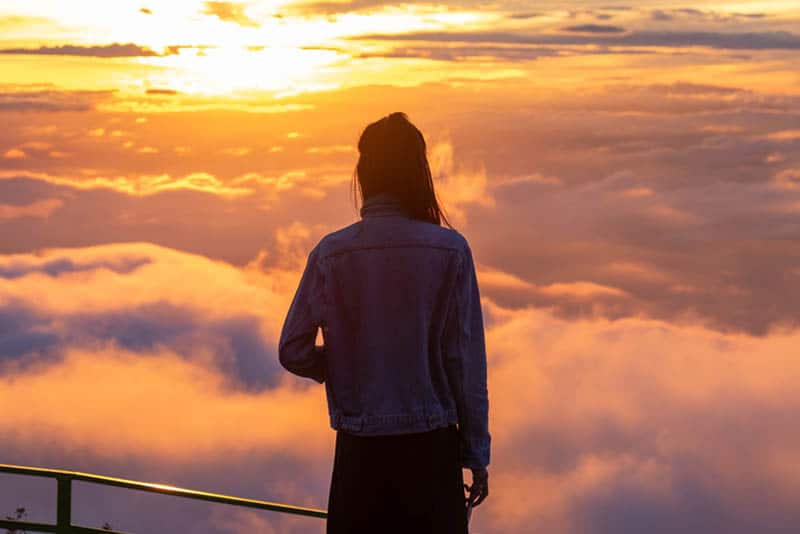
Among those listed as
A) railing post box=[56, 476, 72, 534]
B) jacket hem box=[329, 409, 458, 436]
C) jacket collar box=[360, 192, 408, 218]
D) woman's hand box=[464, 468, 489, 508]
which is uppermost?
jacket collar box=[360, 192, 408, 218]

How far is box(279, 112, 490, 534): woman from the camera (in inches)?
141

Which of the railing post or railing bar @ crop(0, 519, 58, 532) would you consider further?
the railing post

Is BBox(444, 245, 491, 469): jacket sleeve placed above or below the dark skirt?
above

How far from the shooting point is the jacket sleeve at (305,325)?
11.9 feet

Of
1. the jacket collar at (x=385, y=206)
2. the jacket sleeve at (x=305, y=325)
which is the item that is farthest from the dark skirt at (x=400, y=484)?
the jacket collar at (x=385, y=206)

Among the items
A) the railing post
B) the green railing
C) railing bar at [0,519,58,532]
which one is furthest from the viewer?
the railing post

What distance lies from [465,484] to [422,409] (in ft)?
0.92

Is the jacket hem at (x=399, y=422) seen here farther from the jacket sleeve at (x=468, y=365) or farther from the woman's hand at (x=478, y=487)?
the woman's hand at (x=478, y=487)

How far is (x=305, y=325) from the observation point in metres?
3.66

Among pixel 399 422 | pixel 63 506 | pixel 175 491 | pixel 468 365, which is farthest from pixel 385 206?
pixel 63 506

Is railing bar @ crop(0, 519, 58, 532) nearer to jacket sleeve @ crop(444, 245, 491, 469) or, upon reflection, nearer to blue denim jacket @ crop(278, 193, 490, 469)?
blue denim jacket @ crop(278, 193, 490, 469)

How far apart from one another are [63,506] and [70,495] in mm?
76

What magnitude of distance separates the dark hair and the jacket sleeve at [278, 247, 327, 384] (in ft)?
0.99

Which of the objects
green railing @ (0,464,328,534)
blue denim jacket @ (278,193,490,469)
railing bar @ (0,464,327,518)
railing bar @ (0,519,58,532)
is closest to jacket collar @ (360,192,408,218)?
blue denim jacket @ (278,193,490,469)
